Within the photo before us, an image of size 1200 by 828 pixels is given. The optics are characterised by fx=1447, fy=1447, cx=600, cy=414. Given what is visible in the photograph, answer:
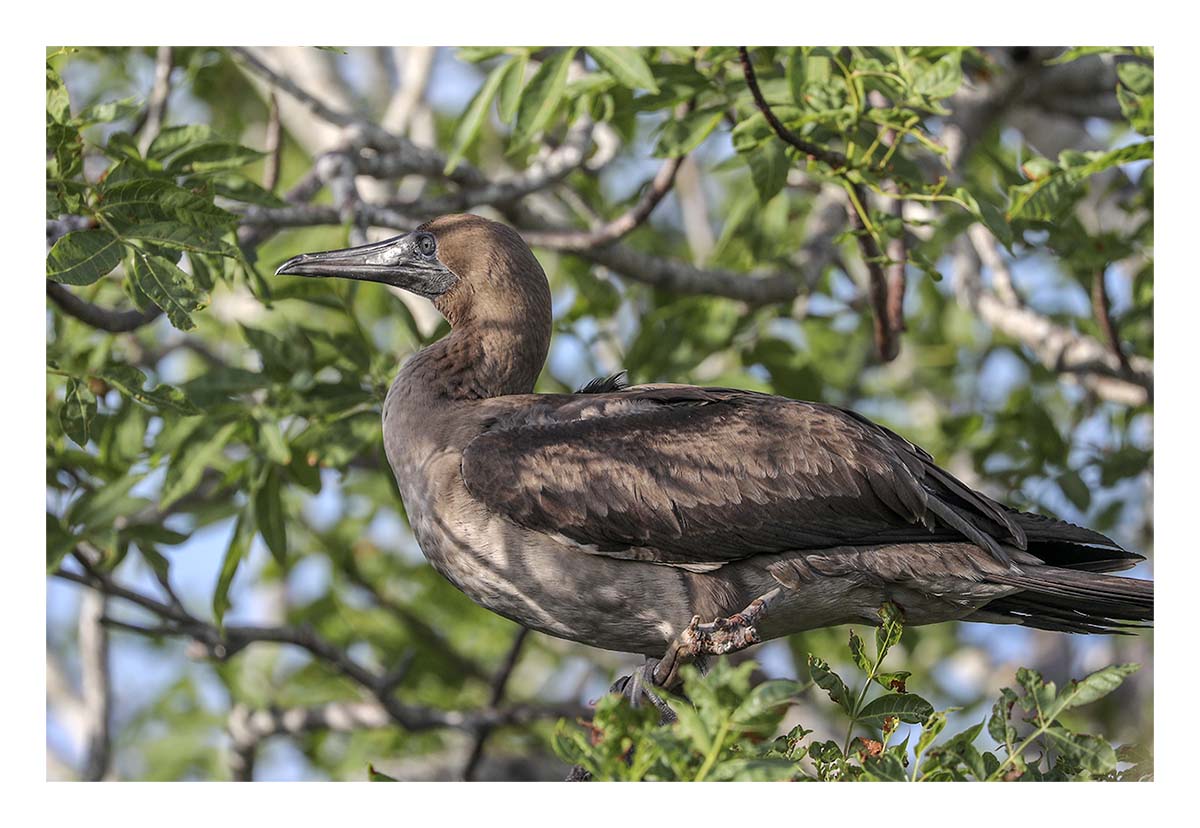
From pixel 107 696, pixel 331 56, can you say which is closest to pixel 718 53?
pixel 331 56

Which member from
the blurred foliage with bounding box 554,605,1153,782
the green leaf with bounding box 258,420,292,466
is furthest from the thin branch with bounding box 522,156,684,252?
the blurred foliage with bounding box 554,605,1153,782

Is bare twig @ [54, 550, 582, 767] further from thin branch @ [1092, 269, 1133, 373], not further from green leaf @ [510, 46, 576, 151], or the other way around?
thin branch @ [1092, 269, 1133, 373]

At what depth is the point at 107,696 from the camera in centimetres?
955

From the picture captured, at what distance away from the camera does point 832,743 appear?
14.8 feet

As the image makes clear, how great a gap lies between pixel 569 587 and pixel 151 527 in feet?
9.09

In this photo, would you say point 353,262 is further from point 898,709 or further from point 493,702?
point 493,702

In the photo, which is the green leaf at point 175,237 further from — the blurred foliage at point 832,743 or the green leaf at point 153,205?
the blurred foliage at point 832,743

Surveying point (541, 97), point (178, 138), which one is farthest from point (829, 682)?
point (178, 138)

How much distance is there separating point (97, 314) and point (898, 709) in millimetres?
3733

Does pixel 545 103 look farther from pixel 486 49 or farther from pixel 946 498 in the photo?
pixel 946 498

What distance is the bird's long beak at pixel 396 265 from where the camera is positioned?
612 cm

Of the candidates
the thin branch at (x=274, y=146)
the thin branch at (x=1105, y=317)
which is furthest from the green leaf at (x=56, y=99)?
the thin branch at (x=1105, y=317)
